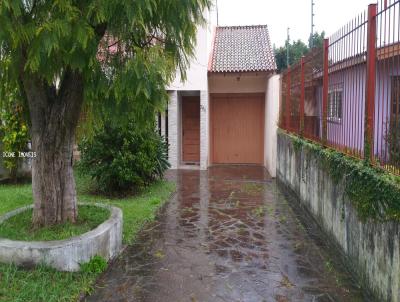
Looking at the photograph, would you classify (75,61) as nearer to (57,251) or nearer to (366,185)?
(57,251)

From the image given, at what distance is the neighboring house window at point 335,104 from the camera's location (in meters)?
6.06

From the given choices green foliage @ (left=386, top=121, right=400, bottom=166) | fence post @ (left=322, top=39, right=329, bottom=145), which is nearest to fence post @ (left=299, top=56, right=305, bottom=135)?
fence post @ (left=322, top=39, right=329, bottom=145)

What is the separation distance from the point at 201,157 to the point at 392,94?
32.3 feet

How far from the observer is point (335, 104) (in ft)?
20.5

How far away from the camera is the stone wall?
3637 millimetres

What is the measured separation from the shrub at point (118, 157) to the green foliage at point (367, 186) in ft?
14.3

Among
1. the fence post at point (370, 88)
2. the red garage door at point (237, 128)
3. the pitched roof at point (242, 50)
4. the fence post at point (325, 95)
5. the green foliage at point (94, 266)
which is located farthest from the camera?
the red garage door at point (237, 128)

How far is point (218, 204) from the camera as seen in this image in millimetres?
8727

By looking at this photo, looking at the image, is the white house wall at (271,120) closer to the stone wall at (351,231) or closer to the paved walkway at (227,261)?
the stone wall at (351,231)

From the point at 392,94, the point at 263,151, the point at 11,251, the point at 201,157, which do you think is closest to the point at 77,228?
the point at 11,251

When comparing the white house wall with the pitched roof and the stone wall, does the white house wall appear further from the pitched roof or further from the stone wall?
the stone wall

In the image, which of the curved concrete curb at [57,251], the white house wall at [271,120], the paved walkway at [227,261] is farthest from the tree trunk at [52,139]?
the white house wall at [271,120]

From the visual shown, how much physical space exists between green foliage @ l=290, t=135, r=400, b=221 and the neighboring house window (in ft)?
1.98

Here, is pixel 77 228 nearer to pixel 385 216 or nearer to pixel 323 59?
pixel 385 216
